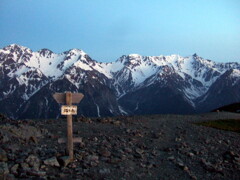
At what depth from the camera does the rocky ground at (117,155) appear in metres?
17.1

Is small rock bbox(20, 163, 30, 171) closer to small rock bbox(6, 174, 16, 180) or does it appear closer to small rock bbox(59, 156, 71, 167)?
small rock bbox(6, 174, 16, 180)

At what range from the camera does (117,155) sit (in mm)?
20188

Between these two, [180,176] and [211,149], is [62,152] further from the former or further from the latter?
[211,149]

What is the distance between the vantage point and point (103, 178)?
1683 cm

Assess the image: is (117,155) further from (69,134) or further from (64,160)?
(64,160)

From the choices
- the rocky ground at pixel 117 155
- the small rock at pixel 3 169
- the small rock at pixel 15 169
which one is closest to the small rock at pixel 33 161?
the rocky ground at pixel 117 155

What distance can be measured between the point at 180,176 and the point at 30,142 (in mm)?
10219

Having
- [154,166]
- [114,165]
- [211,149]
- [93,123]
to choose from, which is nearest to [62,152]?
[114,165]

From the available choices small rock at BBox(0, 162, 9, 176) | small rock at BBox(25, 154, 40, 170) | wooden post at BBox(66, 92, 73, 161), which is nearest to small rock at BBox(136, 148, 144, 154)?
wooden post at BBox(66, 92, 73, 161)

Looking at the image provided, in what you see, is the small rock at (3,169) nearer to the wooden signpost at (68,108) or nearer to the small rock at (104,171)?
Result: the wooden signpost at (68,108)

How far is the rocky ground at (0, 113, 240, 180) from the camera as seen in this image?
17141mm

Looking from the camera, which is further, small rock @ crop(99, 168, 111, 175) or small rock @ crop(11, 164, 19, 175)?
small rock @ crop(99, 168, 111, 175)

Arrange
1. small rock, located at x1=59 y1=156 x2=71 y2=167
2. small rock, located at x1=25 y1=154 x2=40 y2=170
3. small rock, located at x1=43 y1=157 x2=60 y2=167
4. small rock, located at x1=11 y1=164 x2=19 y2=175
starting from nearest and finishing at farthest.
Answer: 1. small rock, located at x1=11 y1=164 x2=19 y2=175
2. small rock, located at x1=25 y1=154 x2=40 y2=170
3. small rock, located at x1=43 y1=157 x2=60 y2=167
4. small rock, located at x1=59 y1=156 x2=71 y2=167

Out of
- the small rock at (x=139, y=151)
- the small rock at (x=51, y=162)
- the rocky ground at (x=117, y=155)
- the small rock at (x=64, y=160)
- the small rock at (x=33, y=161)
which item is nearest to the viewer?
the small rock at (x=33, y=161)
